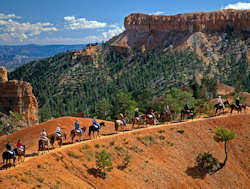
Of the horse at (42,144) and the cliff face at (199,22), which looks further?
the cliff face at (199,22)

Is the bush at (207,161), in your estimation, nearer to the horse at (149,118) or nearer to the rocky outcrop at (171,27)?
the horse at (149,118)

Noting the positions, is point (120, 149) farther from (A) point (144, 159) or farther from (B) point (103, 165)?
(B) point (103, 165)

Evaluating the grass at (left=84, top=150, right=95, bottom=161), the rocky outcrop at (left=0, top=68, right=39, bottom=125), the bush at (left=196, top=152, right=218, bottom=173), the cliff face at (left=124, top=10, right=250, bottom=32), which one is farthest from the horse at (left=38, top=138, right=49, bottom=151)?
the cliff face at (left=124, top=10, right=250, bottom=32)

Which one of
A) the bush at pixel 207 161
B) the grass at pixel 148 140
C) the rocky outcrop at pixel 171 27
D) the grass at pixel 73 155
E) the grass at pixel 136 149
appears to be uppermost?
the rocky outcrop at pixel 171 27

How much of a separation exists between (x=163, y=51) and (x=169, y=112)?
110715 millimetres

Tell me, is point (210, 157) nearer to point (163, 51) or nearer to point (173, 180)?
point (173, 180)

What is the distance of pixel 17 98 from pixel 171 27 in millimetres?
113526

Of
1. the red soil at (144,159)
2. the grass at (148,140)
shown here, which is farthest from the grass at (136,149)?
the grass at (148,140)

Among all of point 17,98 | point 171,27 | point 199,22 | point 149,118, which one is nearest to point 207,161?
point 149,118

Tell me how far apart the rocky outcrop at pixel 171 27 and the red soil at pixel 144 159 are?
371 ft

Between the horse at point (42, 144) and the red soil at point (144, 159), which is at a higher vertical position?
the horse at point (42, 144)

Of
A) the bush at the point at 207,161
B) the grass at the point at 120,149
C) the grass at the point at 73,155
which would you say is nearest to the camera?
the grass at the point at 73,155

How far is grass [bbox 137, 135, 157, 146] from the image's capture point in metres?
30.1

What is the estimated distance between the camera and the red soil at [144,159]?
20.8m
